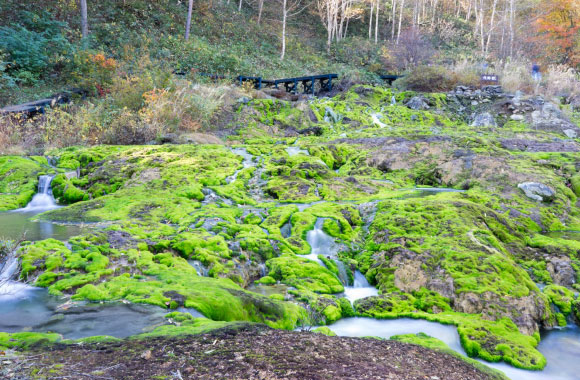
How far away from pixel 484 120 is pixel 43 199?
Result: 15.5m

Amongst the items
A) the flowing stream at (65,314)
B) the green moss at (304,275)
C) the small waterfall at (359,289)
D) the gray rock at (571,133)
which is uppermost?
the gray rock at (571,133)

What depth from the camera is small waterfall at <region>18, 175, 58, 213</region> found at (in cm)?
820

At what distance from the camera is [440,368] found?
9.95ft

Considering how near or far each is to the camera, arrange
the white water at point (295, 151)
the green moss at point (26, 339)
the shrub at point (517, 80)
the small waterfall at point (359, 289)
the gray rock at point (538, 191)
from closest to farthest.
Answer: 1. the green moss at point (26, 339)
2. the small waterfall at point (359, 289)
3. the gray rock at point (538, 191)
4. the white water at point (295, 151)
5. the shrub at point (517, 80)

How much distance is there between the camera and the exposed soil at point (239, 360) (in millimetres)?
2434

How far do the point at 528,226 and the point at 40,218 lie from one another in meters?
8.94

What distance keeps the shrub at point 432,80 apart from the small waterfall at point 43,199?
16394 mm

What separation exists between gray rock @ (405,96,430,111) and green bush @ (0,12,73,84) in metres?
16.0

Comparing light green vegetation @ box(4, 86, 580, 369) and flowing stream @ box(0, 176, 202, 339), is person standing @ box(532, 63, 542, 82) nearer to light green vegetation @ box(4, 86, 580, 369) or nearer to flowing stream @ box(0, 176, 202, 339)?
light green vegetation @ box(4, 86, 580, 369)

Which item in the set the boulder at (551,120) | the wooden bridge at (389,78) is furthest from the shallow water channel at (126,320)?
the wooden bridge at (389,78)

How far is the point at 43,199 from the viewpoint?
8.56 meters

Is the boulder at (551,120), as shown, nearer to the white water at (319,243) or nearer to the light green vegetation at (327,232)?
the light green vegetation at (327,232)

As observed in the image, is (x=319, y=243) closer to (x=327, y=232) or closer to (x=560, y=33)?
(x=327, y=232)

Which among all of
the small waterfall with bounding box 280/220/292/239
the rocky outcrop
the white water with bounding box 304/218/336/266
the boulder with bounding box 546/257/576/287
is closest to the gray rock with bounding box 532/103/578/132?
the rocky outcrop
